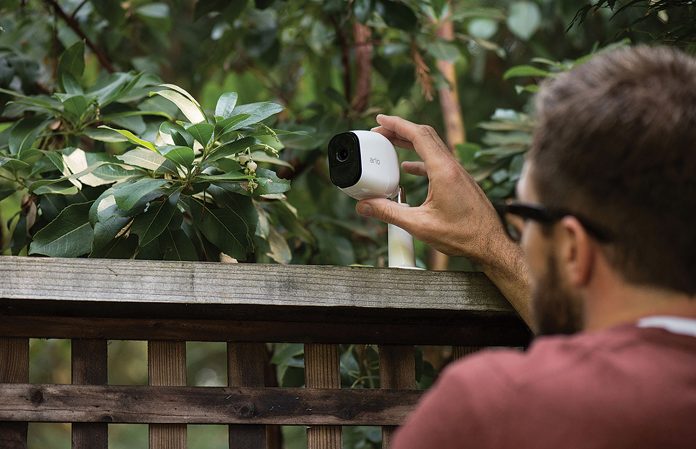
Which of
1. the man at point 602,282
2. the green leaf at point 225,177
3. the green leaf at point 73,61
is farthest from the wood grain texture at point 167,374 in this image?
the green leaf at point 73,61

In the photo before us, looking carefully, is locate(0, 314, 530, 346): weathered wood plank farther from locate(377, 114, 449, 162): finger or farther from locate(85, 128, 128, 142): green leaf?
locate(85, 128, 128, 142): green leaf

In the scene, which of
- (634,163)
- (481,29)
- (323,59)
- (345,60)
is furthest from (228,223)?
(481,29)

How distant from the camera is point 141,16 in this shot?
290 centimetres

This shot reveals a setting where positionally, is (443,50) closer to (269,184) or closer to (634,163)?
(269,184)

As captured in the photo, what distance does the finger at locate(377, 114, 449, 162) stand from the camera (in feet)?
5.16

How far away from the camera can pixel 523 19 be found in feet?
10.7

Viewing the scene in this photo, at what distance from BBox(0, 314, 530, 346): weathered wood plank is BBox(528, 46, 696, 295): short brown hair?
644mm

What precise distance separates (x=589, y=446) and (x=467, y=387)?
0.41 feet

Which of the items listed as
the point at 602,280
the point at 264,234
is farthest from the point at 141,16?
the point at 602,280

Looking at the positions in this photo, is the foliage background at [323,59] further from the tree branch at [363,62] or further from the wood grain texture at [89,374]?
the wood grain texture at [89,374]

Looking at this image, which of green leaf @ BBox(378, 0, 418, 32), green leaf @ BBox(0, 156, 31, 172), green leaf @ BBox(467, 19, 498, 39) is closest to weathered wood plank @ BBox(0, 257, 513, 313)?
green leaf @ BBox(0, 156, 31, 172)

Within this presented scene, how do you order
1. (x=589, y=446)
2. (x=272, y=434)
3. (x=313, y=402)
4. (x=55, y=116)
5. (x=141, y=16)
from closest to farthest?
(x=589, y=446)
(x=313, y=402)
(x=55, y=116)
(x=272, y=434)
(x=141, y=16)

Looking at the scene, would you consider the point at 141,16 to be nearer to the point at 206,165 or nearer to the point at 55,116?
the point at 55,116

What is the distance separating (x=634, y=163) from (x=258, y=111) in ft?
2.71
